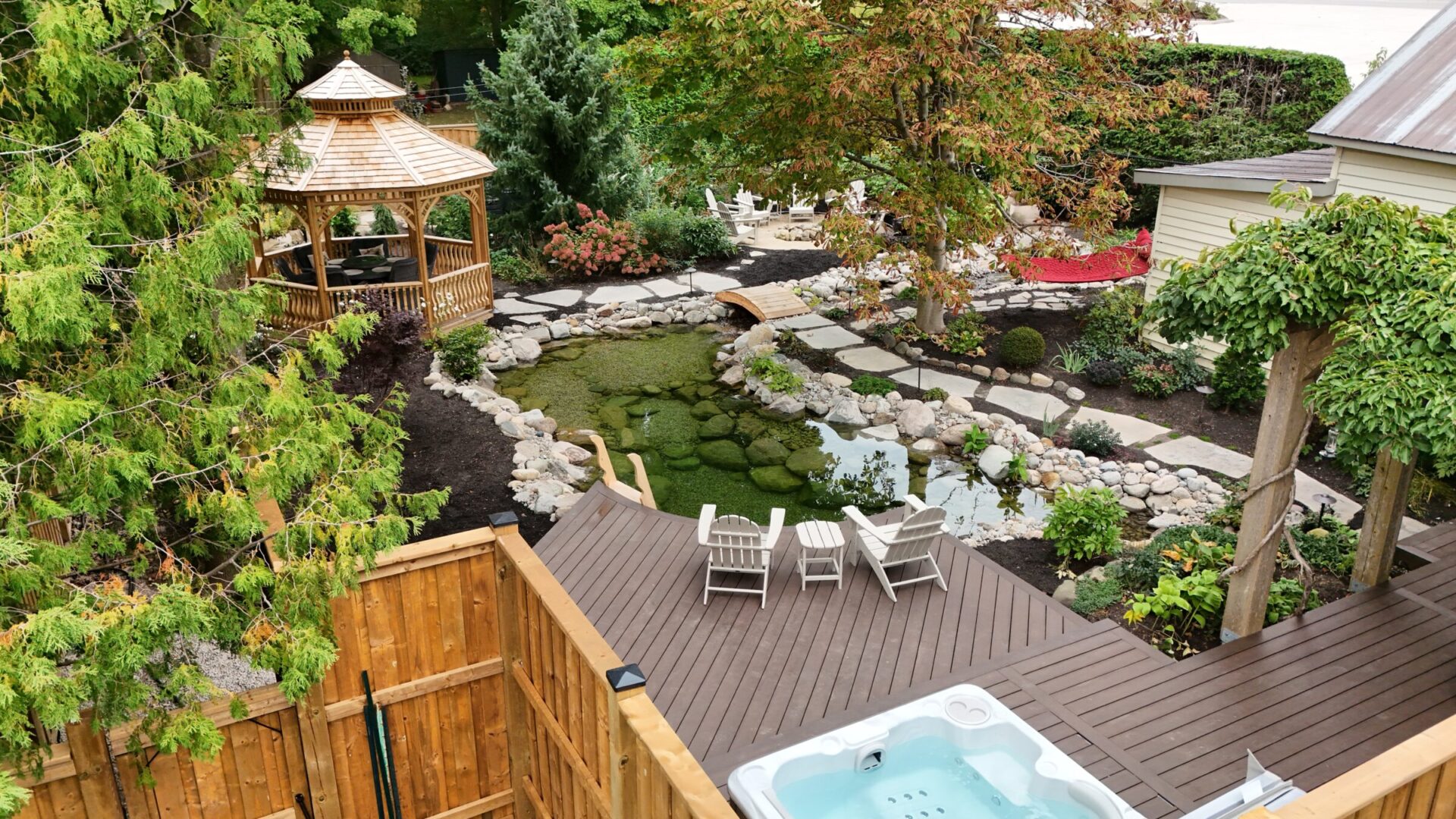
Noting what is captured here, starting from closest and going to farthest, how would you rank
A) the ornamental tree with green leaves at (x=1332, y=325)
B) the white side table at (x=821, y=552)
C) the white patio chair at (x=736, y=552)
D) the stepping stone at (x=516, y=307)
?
the ornamental tree with green leaves at (x=1332, y=325) → the white patio chair at (x=736, y=552) → the white side table at (x=821, y=552) → the stepping stone at (x=516, y=307)

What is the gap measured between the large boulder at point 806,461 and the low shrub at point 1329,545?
437cm

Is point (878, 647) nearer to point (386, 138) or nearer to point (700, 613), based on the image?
point (700, 613)

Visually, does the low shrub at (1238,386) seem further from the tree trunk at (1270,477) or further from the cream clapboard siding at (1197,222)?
the tree trunk at (1270,477)

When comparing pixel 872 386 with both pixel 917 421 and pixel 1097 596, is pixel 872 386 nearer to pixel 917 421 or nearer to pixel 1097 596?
pixel 917 421

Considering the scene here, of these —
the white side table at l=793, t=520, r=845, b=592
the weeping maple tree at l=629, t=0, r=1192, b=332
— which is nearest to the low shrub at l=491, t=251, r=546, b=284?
the weeping maple tree at l=629, t=0, r=1192, b=332

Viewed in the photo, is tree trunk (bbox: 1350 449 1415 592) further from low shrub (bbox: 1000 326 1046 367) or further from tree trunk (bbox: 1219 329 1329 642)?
low shrub (bbox: 1000 326 1046 367)

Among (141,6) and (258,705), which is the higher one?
(141,6)

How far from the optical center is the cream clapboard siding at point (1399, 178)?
29.5 ft

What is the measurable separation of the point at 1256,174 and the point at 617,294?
8765 millimetres

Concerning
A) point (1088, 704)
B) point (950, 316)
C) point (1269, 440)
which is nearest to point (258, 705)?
point (1088, 704)

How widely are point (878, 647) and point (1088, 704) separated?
1.27 m

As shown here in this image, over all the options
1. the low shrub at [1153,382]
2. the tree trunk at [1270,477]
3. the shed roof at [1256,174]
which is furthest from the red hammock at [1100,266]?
the tree trunk at [1270,477]

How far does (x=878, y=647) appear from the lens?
21.1ft

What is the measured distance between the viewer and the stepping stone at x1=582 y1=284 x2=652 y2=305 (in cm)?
1545
